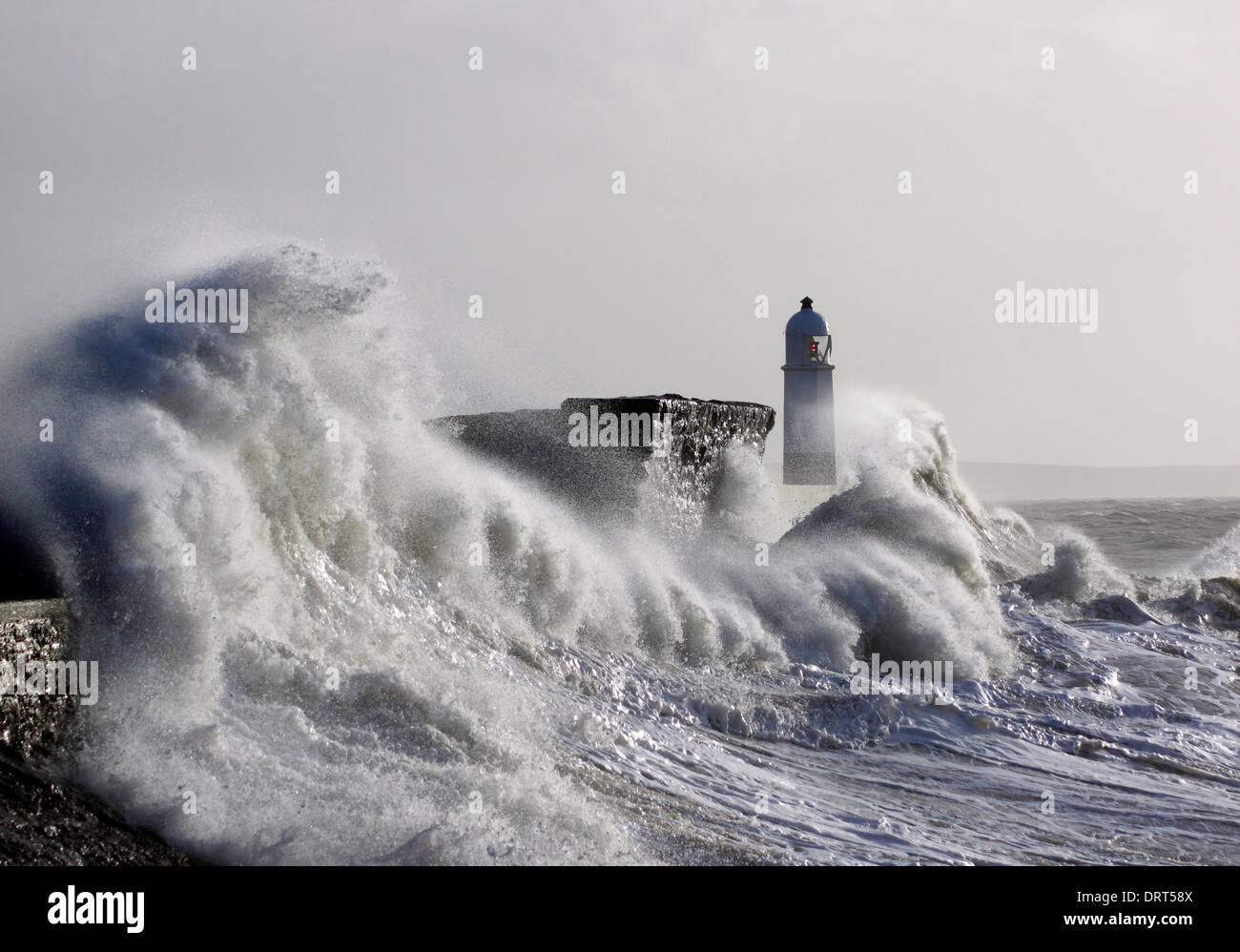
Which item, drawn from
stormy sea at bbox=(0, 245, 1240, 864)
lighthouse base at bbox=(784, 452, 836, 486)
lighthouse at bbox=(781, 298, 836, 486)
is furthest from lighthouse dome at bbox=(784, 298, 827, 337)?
stormy sea at bbox=(0, 245, 1240, 864)

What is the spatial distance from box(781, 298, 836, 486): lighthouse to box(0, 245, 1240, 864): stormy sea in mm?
7203

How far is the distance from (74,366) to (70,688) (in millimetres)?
2178

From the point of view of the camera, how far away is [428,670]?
5461 mm

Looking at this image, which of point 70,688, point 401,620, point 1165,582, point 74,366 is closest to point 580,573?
point 401,620

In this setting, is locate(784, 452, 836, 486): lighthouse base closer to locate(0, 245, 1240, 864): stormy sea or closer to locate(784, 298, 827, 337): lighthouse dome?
locate(784, 298, 827, 337): lighthouse dome

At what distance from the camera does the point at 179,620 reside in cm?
449

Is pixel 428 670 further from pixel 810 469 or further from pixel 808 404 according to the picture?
pixel 808 404

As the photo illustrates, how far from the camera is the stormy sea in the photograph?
13.0 ft

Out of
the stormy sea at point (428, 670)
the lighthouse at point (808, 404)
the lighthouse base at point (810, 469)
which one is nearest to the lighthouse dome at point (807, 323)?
the lighthouse at point (808, 404)

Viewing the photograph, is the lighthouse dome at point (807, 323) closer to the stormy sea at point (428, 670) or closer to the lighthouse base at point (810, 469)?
the lighthouse base at point (810, 469)

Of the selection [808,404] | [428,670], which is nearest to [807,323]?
[808,404]

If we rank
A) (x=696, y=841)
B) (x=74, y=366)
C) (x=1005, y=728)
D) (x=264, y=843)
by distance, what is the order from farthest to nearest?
(x=1005, y=728) → (x=74, y=366) → (x=696, y=841) → (x=264, y=843)

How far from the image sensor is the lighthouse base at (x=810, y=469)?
665 inches
